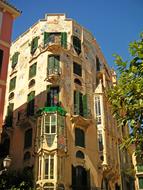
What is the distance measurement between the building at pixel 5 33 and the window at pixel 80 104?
8519 millimetres

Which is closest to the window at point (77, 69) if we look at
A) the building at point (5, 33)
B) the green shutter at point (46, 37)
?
the green shutter at point (46, 37)

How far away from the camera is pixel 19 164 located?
2584 cm

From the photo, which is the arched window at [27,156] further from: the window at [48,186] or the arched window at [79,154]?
the arched window at [79,154]

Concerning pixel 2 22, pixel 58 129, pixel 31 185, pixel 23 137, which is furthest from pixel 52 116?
pixel 2 22

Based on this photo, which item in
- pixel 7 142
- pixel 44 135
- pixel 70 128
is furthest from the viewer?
pixel 7 142

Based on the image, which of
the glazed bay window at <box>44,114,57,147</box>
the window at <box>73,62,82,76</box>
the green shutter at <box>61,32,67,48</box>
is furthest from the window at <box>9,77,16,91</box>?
the glazed bay window at <box>44,114,57,147</box>

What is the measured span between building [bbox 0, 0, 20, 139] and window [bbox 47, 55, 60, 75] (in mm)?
6533

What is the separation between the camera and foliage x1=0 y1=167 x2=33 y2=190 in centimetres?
2198

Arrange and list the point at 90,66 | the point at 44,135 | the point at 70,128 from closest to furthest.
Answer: the point at 44,135, the point at 70,128, the point at 90,66

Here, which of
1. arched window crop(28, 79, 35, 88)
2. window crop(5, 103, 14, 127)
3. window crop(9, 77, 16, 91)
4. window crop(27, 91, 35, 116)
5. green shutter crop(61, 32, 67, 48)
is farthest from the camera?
window crop(9, 77, 16, 91)

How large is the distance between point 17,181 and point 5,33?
38.4ft

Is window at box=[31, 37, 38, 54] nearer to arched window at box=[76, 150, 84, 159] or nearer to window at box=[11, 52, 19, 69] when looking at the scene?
window at box=[11, 52, 19, 69]

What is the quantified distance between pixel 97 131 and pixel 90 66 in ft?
25.5

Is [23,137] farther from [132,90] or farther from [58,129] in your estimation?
[132,90]
